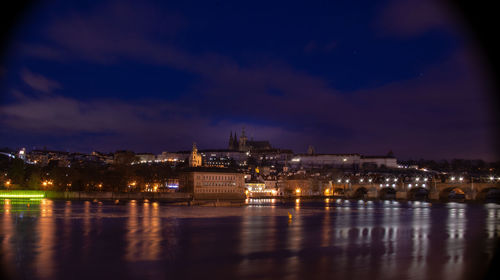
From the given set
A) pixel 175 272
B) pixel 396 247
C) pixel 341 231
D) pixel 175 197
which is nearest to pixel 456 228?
pixel 341 231

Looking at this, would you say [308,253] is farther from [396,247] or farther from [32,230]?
[32,230]

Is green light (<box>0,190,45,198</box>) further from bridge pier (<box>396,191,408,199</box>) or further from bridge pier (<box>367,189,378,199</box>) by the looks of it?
bridge pier (<box>396,191,408,199</box>)

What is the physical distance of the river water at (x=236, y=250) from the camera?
1573 centimetres

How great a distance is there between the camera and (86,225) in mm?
28266

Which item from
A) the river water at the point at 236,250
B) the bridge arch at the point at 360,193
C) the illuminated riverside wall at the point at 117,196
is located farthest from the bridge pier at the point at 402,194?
the river water at the point at 236,250

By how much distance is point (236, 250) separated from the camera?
66.6 feet

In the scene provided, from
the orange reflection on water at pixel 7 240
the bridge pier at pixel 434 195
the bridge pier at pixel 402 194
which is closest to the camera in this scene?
the orange reflection on water at pixel 7 240

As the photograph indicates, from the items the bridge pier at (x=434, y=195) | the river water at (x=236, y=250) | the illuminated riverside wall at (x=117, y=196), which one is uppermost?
the river water at (x=236, y=250)

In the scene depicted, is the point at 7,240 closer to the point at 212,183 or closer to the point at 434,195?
the point at 212,183

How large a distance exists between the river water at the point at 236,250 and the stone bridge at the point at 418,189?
1808 inches

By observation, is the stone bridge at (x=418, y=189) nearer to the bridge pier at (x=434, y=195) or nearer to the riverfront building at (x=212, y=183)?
the bridge pier at (x=434, y=195)

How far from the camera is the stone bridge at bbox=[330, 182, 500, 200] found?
71312mm

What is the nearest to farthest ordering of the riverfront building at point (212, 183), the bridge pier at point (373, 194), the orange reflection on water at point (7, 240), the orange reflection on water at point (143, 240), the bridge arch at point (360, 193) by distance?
the orange reflection on water at point (7, 240) → the orange reflection on water at point (143, 240) → the riverfront building at point (212, 183) → the bridge pier at point (373, 194) → the bridge arch at point (360, 193)

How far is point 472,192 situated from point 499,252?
5609 cm
